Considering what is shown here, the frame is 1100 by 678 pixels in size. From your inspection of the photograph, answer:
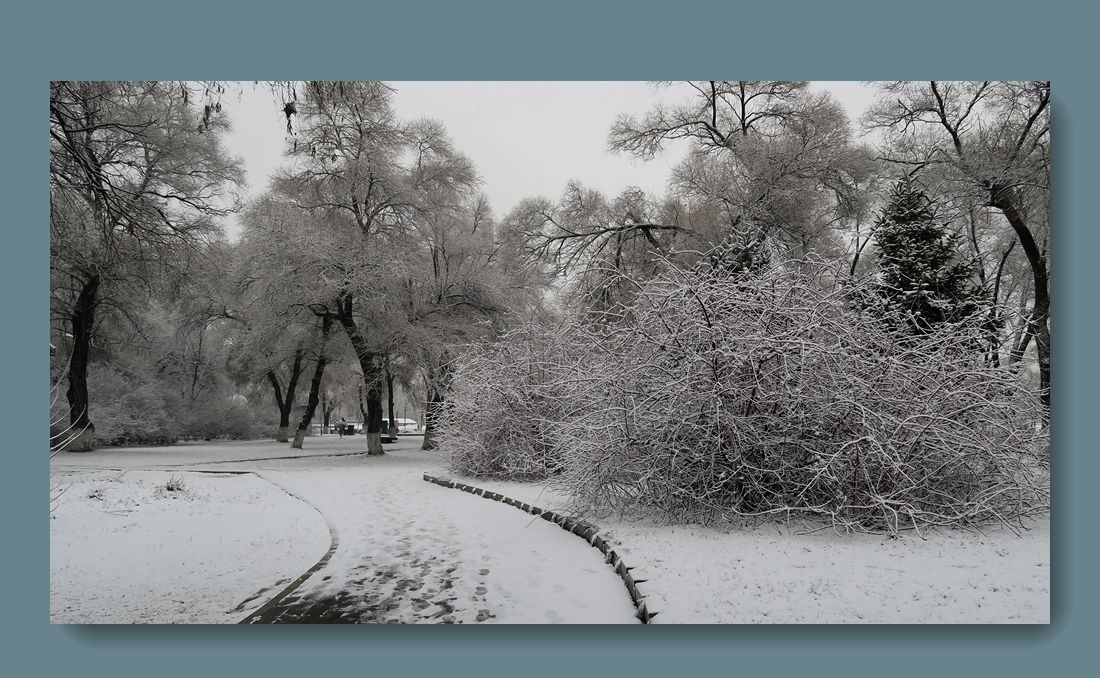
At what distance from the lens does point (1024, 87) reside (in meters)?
3.82

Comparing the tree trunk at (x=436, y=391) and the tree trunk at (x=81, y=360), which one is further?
the tree trunk at (x=436, y=391)

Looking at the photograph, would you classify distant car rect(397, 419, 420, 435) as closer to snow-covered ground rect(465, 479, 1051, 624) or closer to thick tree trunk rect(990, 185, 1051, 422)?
snow-covered ground rect(465, 479, 1051, 624)

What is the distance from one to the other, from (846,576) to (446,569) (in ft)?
7.17

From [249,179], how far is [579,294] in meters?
3.60

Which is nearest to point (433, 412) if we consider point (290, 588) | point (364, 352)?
point (364, 352)

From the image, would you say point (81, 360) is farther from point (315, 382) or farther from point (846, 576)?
point (315, 382)

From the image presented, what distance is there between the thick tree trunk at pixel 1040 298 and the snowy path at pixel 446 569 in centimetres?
291

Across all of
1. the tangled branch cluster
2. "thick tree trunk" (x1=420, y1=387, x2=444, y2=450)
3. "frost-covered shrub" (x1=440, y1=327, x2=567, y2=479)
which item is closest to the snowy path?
the tangled branch cluster

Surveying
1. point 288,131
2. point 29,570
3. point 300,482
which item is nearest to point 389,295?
point 300,482

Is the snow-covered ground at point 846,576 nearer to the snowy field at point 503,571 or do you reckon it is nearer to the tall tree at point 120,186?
the snowy field at point 503,571

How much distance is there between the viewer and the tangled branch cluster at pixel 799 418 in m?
4.00

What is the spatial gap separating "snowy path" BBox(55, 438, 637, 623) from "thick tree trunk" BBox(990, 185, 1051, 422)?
2907mm

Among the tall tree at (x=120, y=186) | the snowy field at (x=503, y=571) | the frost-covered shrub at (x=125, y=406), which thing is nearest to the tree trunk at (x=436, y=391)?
the frost-covered shrub at (x=125, y=406)

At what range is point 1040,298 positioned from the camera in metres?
3.90
